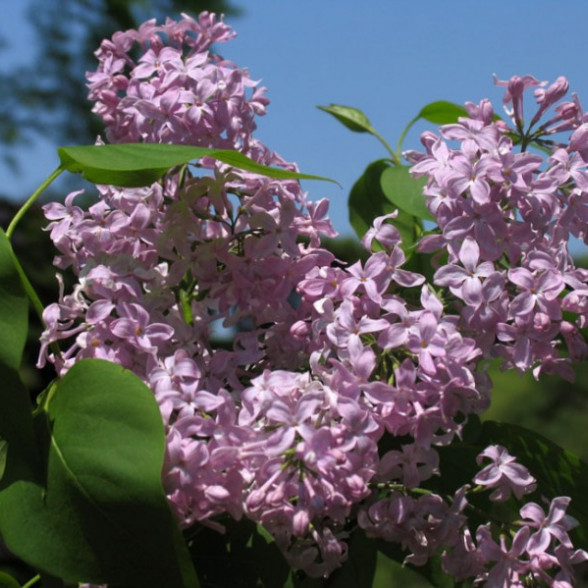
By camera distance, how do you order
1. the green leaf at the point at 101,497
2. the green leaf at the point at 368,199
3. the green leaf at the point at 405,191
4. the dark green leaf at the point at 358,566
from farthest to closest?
the green leaf at the point at 368,199
the green leaf at the point at 405,191
the dark green leaf at the point at 358,566
the green leaf at the point at 101,497

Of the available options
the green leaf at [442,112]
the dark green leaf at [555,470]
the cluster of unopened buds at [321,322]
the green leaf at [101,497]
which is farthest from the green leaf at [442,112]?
the green leaf at [101,497]

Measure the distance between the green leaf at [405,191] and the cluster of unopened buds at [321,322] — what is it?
0.07 metres

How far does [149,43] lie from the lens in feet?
2.51

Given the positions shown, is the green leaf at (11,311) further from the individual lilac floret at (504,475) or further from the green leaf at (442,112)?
the green leaf at (442,112)

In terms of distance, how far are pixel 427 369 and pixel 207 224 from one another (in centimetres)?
20

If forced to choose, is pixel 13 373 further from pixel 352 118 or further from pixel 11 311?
pixel 352 118

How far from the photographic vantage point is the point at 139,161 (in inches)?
21.9

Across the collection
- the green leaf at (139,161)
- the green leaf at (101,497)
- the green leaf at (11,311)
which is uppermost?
the green leaf at (139,161)

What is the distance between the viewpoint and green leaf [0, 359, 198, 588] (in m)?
0.48

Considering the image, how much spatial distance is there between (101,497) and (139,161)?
0.63 feet

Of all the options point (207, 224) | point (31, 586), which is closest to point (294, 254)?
point (207, 224)

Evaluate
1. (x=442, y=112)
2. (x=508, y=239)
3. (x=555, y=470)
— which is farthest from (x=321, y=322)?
(x=442, y=112)

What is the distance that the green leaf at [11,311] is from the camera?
503 mm

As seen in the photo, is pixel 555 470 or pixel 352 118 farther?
pixel 352 118
